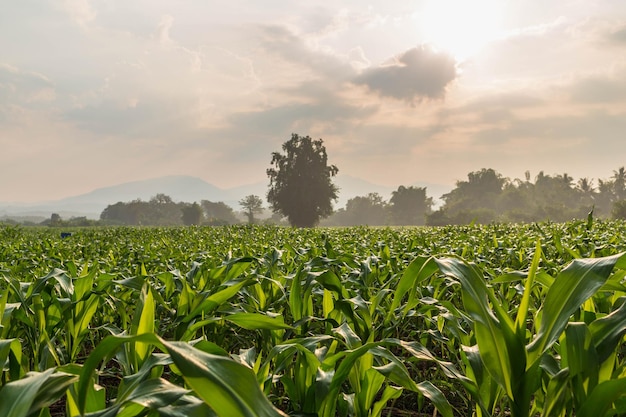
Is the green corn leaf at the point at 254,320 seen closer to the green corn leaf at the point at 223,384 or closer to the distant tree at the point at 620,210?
the green corn leaf at the point at 223,384

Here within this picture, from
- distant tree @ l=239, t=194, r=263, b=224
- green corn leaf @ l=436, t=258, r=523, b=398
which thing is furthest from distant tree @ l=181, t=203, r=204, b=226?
green corn leaf @ l=436, t=258, r=523, b=398

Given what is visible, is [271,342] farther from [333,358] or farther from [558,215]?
[558,215]

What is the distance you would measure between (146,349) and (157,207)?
17254 cm

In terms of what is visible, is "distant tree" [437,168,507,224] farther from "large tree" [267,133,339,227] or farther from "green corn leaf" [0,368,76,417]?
"green corn leaf" [0,368,76,417]

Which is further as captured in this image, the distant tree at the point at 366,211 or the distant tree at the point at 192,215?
the distant tree at the point at 366,211

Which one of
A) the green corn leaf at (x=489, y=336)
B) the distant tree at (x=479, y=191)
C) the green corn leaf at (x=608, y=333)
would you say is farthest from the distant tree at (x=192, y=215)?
the green corn leaf at (x=608, y=333)

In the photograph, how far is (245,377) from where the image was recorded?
3.03 ft

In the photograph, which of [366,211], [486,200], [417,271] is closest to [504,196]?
[486,200]

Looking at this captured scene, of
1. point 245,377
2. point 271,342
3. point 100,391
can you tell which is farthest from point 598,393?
point 271,342

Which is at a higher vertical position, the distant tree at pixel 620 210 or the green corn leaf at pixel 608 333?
the distant tree at pixel 620 210

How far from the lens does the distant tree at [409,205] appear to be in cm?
13200

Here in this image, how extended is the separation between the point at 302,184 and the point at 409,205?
7591 cm

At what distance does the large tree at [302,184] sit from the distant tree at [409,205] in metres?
70.6

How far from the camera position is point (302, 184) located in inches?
2478
